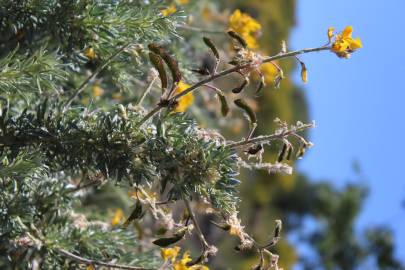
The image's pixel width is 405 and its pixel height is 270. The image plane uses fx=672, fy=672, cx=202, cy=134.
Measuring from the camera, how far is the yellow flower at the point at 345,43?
166 cm

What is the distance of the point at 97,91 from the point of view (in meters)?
2.70

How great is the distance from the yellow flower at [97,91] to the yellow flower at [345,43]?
1212mm

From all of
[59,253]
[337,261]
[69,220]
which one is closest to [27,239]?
[59,253]

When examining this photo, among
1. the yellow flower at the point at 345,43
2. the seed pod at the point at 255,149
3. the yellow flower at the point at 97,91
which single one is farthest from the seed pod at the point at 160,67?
the yellow flower at the point at 97,91

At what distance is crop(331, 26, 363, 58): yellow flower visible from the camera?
1.66m

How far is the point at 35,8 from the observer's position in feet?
6.38

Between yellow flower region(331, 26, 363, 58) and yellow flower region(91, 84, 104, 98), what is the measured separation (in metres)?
1.21

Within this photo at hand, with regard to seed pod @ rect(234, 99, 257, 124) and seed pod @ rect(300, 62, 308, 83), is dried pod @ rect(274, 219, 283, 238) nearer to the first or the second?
seed pod @ rect(234, 99, 257, 124)

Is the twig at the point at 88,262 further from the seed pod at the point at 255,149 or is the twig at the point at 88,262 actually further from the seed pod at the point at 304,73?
the seed pod at the point at 304,73

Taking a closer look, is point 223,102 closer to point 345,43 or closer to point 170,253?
point 345,43

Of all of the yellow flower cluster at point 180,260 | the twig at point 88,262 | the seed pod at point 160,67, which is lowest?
the twig at point 88,262

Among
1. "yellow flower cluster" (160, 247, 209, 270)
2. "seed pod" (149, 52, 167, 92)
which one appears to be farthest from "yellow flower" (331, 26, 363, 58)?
"yellow flower cluster" (160, 247, 209, 270)

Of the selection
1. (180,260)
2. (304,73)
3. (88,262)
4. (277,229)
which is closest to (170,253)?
(180,260)

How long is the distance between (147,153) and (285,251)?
11.9 metres
